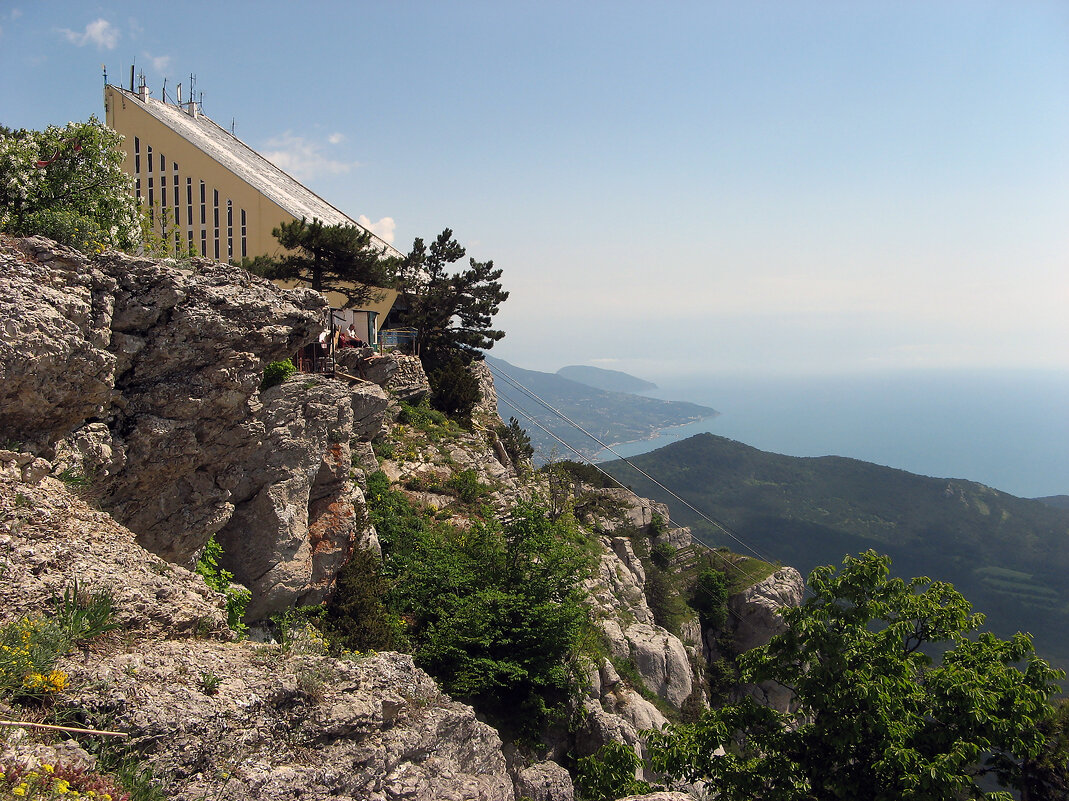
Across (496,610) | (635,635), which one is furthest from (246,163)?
(635,635)

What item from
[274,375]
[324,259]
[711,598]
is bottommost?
[711,598]

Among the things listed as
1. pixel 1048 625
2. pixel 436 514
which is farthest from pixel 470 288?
pixel 1048 625

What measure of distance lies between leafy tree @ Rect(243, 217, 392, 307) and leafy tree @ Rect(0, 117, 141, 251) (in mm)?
8490

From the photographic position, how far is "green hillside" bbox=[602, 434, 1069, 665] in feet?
240

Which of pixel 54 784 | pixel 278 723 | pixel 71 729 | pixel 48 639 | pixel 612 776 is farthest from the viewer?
pixel 612 776

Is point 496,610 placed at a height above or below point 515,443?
below

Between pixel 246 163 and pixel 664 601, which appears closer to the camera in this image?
pixel 664 601

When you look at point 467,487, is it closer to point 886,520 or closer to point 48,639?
point 48,639

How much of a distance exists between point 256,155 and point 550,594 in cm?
3113

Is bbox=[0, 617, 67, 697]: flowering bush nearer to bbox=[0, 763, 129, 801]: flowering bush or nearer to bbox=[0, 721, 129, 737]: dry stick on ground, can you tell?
bbox=[0, 721, 129, 737]: dry stick on ground

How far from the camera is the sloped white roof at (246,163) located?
85.2 feet

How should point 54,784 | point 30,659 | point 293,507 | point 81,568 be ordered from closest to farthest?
point 54,784 → point 30,659 → point 81,568 → point 293,507

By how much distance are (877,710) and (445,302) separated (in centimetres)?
2415

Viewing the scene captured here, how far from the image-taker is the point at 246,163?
29.0 meters
